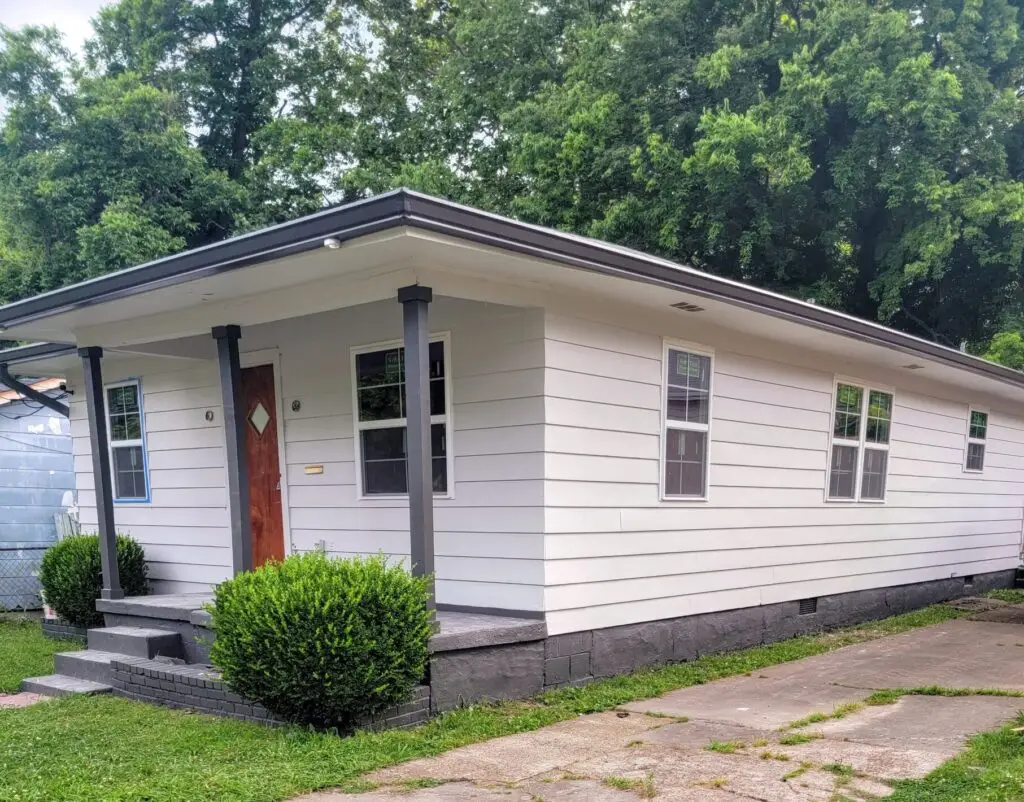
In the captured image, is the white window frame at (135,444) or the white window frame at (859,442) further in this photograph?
the white window frame at (135,444)

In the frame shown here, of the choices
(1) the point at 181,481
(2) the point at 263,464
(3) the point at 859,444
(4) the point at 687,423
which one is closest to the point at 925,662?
(3) the point at 859,444

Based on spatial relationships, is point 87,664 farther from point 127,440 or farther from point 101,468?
point 127,440

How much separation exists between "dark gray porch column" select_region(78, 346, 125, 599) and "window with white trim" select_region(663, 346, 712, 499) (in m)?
4.75

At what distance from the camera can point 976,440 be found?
1108 cm

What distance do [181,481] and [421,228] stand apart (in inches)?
209

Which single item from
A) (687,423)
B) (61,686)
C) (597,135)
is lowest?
(61,686)

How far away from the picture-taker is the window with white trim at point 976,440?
431 inches

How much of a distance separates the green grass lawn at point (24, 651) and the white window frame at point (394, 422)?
3.04 m

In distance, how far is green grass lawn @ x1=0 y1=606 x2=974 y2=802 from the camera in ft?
12.7

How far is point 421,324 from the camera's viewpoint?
5113mm

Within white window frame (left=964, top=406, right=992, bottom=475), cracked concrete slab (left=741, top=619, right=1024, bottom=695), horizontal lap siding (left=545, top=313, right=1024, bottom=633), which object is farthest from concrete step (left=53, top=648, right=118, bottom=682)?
white window frame (left=964, top=406, right=992, bottom=475)

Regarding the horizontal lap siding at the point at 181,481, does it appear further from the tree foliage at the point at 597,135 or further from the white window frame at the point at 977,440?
the white window frame at the point at 977,440

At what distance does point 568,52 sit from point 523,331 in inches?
553

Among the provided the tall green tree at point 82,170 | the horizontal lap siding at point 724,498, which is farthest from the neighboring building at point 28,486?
the horizontal lap siding at point 724,498
